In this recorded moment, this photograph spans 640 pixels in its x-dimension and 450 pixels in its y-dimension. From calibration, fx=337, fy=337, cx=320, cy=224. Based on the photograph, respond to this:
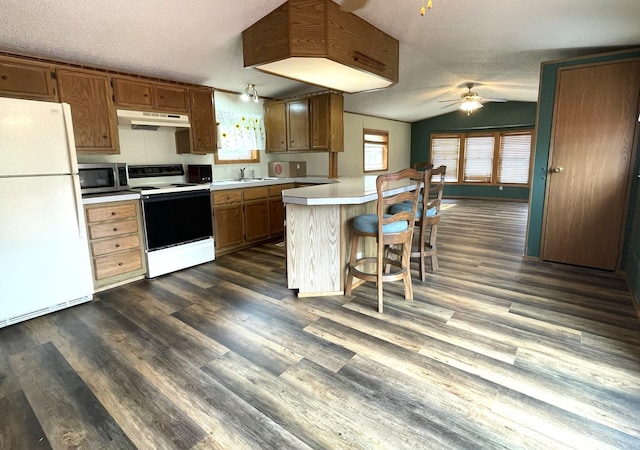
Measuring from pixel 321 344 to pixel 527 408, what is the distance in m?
1.18

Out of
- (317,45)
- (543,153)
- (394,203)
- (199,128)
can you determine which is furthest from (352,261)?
(199,128)

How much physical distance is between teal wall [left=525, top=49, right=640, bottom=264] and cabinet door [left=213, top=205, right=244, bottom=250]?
358 cm

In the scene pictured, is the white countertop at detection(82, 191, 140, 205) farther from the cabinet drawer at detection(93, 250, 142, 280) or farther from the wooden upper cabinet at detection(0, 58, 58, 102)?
the wooden upper cabinet at detection(0, 58, 58, 102)

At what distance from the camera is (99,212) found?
10.5ft

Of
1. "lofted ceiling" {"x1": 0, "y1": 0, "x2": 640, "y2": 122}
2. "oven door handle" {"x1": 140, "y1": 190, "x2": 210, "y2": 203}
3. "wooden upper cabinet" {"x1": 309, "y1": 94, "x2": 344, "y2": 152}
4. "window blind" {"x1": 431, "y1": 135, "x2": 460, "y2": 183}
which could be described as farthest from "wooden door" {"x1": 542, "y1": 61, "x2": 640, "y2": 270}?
"window blind" {"x1": 431, "y1": 135, "x2": 460, "y2": 183}

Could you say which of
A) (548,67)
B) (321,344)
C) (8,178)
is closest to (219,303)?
(321,344)

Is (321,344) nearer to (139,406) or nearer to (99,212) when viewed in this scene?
(139,406)

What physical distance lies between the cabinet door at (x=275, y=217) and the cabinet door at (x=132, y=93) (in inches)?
79.1

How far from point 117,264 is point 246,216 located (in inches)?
66.8

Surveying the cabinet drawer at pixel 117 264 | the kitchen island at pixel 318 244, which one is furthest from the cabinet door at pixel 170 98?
the kitchen island at pixel 318 244

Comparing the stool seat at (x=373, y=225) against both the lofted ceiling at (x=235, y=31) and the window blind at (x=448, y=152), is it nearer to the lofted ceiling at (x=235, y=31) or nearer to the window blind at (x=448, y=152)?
the lofted ceiling at (x=235, y=31)

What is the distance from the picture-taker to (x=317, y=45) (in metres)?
2.71

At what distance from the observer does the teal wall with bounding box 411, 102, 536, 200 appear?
8188mm

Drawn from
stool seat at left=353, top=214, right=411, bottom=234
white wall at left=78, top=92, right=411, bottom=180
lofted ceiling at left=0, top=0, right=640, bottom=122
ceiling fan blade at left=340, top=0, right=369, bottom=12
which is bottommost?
stool seat at left=353, top=214, right=411, bottom=234
